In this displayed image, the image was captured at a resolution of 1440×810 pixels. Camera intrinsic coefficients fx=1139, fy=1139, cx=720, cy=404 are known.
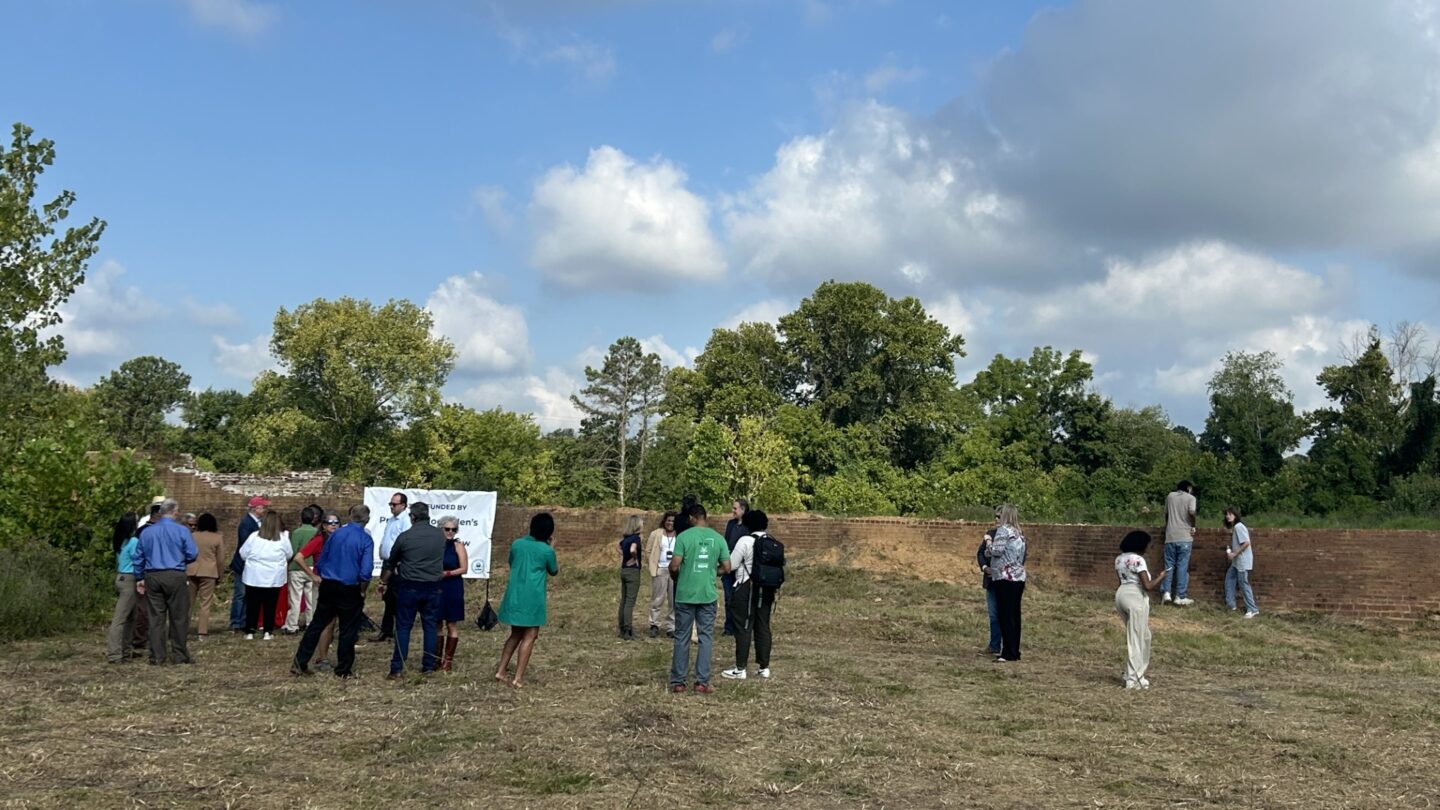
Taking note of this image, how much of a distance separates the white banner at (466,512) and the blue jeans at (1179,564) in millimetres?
10982

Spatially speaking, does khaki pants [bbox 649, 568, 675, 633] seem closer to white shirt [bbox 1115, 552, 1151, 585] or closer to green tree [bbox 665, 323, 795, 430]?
white shirt [bbox 1115, 552, 1151, 585]

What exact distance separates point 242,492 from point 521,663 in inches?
997

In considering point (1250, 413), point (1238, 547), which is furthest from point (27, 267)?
point (1250, 413)

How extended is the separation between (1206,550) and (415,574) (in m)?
13.0

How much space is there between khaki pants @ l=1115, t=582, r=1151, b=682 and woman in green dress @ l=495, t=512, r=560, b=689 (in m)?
A: 5.28

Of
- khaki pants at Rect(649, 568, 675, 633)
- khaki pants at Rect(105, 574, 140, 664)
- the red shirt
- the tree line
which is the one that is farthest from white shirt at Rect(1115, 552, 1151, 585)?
the tree line

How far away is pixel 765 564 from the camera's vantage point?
34.3 ft

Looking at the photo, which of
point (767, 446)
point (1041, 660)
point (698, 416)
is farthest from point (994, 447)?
point (1041, 660)

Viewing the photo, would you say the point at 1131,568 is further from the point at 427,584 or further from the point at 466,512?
the point at 466,512

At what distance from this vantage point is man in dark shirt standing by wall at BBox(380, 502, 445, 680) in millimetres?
10078

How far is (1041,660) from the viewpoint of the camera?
1269 centimetres

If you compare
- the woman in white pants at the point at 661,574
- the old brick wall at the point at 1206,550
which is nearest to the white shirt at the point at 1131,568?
the woman in white pants at the point at 661,574

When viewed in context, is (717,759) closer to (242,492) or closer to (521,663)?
(521,663)

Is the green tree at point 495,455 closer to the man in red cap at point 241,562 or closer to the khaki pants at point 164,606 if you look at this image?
the man in red cap at point 241,562
